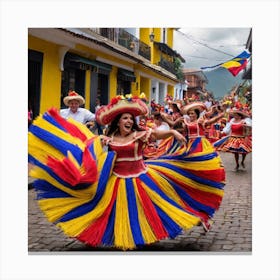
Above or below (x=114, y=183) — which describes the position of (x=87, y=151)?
above

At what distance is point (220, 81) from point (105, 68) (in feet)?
7.00

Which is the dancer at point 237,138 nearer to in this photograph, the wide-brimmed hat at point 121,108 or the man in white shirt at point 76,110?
the man in white shirt at point 76,110

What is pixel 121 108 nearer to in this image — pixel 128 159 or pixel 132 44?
pixel 128 159

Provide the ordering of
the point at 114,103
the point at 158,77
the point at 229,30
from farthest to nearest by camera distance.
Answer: the point at 158,77 < the point at 229,30 < the point at 114,103

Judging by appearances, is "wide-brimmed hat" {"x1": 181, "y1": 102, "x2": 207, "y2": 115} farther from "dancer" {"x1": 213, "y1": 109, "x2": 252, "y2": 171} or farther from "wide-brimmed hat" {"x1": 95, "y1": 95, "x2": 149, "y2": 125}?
"wide-brimmed hat" {"x1": 95, "y1": 95, "x2": 149, "y2": 125}

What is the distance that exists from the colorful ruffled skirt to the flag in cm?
164

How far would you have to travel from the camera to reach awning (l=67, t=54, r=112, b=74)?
6.92 meters

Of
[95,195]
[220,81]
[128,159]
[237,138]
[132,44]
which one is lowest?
[95,195]

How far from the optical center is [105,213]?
157 inches

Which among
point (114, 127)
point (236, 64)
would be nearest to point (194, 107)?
point (236, 64)

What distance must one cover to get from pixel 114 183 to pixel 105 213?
0.27 metres

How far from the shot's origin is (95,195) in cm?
399
